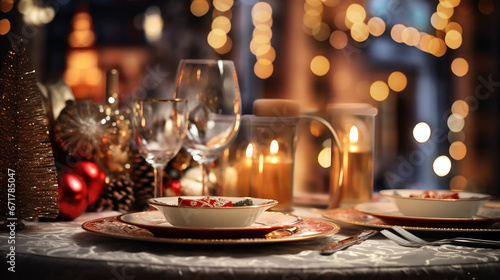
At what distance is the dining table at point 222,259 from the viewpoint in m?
0.59

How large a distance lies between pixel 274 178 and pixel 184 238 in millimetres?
465

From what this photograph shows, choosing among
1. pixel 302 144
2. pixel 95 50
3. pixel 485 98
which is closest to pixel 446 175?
pixel 485 98

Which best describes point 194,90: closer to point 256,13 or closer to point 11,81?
point 11,81

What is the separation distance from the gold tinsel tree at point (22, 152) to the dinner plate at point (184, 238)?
0.31ft

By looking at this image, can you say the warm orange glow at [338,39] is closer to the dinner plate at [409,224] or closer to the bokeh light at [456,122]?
the bokeh light at [456,122]

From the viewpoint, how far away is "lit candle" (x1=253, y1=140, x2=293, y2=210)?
3.79 ft

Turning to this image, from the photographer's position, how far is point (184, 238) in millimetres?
712

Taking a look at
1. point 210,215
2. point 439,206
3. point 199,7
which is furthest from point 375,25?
point 210,215

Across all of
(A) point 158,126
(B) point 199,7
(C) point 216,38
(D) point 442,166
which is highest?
(B) point 199,7

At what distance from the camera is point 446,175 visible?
4434 millimetres

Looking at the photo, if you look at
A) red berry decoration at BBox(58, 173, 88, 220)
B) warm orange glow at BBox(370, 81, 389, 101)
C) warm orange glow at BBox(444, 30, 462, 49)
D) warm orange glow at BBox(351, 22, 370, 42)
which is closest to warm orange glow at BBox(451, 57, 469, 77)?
warm orange glow at BBox(444, 30, 462, 49)

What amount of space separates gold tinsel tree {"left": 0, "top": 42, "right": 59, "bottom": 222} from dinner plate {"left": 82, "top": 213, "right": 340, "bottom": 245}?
0.10 meters

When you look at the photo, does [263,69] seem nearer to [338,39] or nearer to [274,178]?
[338,39]

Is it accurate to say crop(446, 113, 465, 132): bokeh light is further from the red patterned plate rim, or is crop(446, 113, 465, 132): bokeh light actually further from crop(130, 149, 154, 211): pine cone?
the red patterned plate rim
